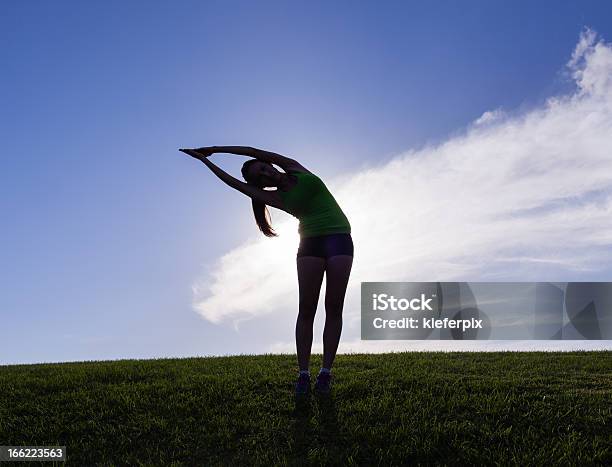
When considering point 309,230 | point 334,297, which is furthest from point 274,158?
point 334,297

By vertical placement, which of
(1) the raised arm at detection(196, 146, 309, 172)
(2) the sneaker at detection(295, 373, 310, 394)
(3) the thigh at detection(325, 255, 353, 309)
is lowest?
(2) the sneaker at detection(295, 373, 310, 394)

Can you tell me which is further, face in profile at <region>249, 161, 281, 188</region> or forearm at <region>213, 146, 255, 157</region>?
forearm at <region>213, 146, 255, 157</region>

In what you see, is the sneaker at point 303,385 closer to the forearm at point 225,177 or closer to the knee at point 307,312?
the knee at point 307,312

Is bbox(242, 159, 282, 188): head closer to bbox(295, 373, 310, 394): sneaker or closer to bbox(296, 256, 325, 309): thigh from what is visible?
bbox(296, 256, 325, 309): thigh

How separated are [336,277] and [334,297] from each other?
24 cm

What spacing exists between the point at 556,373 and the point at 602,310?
713 centimetres

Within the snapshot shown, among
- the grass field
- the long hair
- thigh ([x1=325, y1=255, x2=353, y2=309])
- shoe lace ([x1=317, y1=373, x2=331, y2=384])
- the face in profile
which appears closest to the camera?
the grass field

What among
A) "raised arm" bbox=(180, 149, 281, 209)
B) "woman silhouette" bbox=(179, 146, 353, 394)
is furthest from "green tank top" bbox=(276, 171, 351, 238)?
"raised arm" bbox=(180, 149, 281, 209)

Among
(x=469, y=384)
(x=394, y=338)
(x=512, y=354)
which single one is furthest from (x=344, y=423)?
(x=394, y=338)

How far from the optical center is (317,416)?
643 cm

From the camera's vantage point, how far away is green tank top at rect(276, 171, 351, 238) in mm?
6496

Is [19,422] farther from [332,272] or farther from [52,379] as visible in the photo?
[332,272]

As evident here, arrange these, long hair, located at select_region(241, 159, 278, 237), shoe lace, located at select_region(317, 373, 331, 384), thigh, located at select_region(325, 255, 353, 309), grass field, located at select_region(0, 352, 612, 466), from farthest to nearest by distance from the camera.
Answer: long hair, located at select_region(241, 159, 278, 237), shoe lace, located at select_region(317, 373, 331, 384), thigh, located at select_region(325, 255, 353, 309), grass field, located at select_region(0, 352, 612, 466)

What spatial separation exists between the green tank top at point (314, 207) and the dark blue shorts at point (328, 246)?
57 mm
